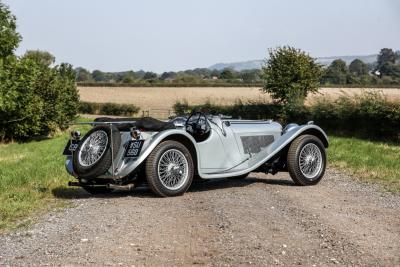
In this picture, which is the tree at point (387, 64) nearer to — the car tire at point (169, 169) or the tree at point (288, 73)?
the tree at point (288, 73)

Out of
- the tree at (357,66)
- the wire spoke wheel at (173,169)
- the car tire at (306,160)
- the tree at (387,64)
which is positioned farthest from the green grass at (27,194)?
the tree at (357,66)

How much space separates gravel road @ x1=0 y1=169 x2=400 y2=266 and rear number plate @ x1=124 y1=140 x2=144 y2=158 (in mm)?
686

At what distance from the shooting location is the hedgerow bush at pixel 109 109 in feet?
213

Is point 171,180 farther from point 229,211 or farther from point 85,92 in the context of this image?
point 85,92

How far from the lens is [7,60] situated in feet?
143

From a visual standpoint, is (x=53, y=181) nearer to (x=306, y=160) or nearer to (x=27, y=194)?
(x=27, y=194)

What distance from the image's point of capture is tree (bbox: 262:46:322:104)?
4222cm

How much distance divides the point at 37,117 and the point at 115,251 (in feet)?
118

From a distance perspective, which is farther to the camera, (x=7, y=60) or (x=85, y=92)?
(x=85, y=92)

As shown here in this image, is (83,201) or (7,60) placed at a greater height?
(7,60)

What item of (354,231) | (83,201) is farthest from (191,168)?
(354,231)

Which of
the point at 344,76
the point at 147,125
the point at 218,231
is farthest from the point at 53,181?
the point at 344,76

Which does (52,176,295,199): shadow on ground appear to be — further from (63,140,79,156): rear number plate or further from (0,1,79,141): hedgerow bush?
(0,1,79,141): hedgerow bush

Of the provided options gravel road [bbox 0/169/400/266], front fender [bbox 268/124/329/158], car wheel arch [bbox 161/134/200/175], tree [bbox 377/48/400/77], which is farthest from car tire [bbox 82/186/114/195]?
tree [bbox 377/48/400/77]
